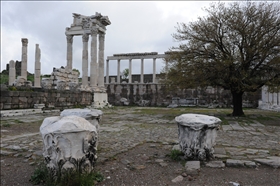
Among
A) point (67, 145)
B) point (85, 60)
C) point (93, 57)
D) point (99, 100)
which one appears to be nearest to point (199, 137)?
point (67, 145)

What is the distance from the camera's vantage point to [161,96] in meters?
28.3

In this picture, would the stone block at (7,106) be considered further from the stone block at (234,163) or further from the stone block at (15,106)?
the stone block at (234,163)

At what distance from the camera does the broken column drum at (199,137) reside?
4.37 m

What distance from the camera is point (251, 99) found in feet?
83.6

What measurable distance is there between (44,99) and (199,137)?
12.8 metres

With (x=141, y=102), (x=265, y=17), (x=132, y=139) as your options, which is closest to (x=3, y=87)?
(x=132, y=139)

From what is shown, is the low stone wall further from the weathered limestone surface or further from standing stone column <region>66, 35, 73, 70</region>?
standing stone column <region>66, 35, 73, 70</region>

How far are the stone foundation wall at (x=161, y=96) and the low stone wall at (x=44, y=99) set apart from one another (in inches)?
362

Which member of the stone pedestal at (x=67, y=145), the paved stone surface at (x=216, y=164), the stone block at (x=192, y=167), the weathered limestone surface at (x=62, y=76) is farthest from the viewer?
the weathered limestone surface at (x=62, y=76)

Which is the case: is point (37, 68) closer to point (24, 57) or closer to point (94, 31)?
point (24, 57)

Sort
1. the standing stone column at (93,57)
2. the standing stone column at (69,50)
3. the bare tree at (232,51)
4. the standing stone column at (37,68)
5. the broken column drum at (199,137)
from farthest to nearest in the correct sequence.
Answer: the standing stone column at (69,50), the standing stone column at (93,57), the standing stone column at (37,68), the bare tree at (232,51), the broken column drum at (199,137)

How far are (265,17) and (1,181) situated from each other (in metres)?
12.2

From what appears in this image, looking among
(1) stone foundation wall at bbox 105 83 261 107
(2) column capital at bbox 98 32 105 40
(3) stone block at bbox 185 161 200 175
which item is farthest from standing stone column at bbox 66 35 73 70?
(3) stone block at bbox 185 161 200 175

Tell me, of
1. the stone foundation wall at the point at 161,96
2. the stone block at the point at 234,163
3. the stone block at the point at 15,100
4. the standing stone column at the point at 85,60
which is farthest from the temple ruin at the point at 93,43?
the stone block at the point at 234,163
